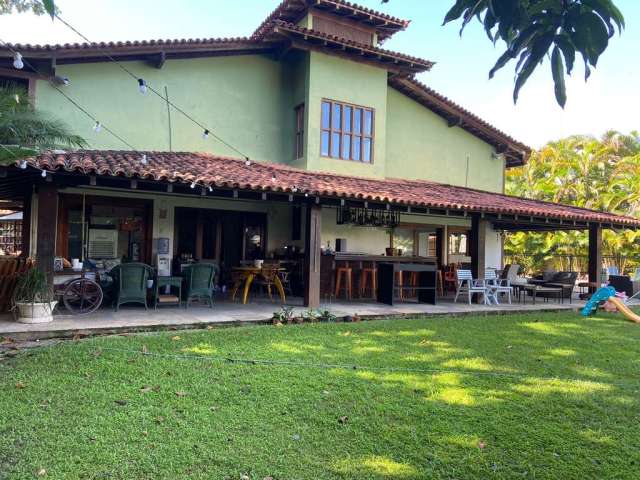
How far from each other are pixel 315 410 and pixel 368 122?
1033 cm

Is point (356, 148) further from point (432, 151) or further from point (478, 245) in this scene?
point (478, 245)

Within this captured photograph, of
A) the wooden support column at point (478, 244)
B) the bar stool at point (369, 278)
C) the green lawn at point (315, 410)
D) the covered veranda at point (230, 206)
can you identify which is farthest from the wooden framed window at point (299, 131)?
the green lawn at point (315, 410)

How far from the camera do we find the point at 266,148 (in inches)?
503

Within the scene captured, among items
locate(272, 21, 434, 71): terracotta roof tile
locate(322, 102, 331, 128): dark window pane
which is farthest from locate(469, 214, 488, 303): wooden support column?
locate(272, 21, 434, 71): terracotta roof tile

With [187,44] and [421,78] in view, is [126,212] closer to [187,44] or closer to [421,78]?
[187,44]

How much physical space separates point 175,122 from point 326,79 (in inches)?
158

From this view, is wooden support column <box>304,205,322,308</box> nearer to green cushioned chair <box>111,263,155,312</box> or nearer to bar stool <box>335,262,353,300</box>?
bar stool <box>335,262,353,300</box>

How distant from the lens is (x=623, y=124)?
2417cm

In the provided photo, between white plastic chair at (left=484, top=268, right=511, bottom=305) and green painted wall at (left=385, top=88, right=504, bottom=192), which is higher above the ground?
green painted wall at (left=385, top=88, right=504, bottom=192)

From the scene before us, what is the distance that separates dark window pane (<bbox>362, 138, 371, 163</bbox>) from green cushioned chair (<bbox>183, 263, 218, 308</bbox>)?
5.81 metres

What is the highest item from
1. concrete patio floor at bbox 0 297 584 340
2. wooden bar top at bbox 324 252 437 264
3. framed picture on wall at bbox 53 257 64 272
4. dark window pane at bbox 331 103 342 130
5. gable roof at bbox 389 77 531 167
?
gable roof at bbox 389 77 531 167

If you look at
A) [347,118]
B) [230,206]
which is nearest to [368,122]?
[347,118]

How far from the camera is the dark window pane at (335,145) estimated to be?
12.5m

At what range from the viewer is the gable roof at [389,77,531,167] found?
1445 centimetres
